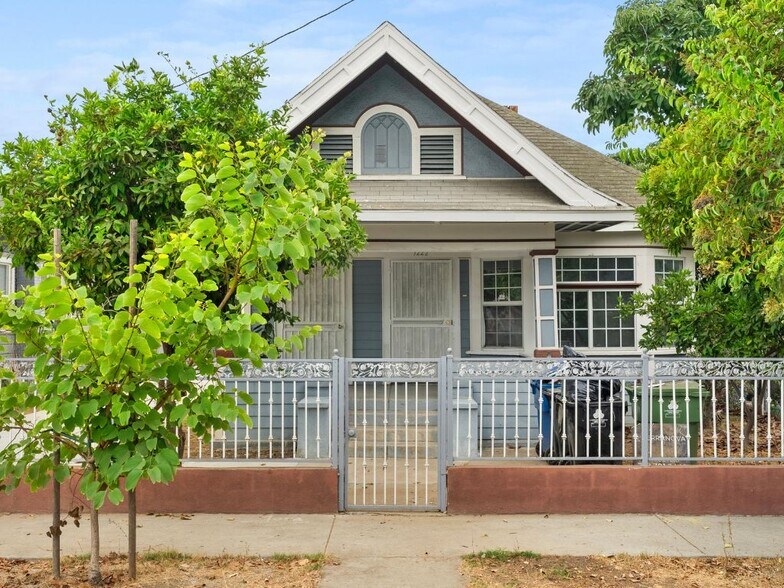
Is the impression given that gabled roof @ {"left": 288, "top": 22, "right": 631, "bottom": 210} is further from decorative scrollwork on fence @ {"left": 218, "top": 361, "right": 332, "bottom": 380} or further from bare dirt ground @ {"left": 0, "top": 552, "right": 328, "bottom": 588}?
bare dirt ground @ {"left": 0, "top": 552, "right": 328, "bottom": 588}

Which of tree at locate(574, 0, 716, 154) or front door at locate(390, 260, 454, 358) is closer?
front door at locate(390, 260, 454, 358)

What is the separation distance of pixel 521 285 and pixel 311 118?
4.37 metres

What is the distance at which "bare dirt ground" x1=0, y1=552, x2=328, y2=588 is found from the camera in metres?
6.21

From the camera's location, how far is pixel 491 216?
12.8 meters

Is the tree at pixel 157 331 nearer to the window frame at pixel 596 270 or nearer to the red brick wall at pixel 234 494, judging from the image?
the red brick wall at pixel 234 494

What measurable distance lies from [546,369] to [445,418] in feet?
3.61

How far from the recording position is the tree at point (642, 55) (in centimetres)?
2316

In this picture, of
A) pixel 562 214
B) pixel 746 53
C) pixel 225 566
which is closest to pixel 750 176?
pixel 746 53

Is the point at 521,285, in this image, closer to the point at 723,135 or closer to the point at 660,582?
the point at 723,135

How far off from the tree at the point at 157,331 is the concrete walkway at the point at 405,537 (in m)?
1.79

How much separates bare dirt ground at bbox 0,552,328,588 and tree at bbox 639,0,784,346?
4.40 m

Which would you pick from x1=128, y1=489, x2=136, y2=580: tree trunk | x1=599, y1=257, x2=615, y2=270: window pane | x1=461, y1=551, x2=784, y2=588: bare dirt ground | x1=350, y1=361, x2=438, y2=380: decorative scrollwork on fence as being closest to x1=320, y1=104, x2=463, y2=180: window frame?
x1=599, y1=257, x2=615, y2=270: window pane

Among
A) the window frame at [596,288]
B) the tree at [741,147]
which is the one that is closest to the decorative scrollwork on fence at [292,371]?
the tree at [741,147]

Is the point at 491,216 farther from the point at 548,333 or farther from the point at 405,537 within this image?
the point at 405,537
